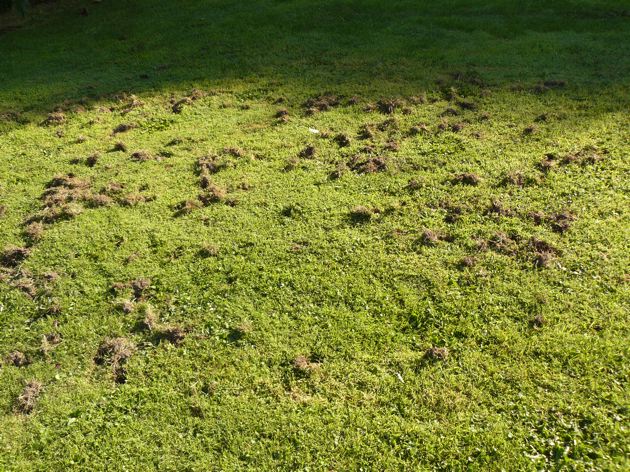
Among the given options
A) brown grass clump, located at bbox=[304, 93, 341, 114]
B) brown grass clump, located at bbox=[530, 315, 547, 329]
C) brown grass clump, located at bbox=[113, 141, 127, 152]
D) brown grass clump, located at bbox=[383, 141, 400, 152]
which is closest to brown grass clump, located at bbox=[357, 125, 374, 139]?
brown grass clump, located at bbox=[383, 141, 400, 152]

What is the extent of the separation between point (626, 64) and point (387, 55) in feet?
15.2

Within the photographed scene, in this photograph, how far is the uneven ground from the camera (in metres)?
4.25

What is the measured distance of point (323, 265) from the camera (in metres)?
5.74

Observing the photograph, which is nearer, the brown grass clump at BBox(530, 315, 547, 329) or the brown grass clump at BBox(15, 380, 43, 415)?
the brown grass clump at BBox(15, 380, 43, 415)

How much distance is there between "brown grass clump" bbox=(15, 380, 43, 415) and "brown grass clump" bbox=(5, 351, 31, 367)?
0.30m

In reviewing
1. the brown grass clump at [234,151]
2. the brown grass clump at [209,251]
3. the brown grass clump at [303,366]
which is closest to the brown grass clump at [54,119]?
the brown grass clump at [234,151]

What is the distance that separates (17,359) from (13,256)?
5.59 feet

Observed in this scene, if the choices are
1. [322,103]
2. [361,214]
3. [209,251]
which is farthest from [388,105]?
[209,251]

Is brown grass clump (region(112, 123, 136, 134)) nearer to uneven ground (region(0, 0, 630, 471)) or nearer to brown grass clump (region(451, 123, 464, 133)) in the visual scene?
uneven ground (region(0, 0, 630, 471))

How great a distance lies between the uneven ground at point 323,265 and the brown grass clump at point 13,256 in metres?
0.03

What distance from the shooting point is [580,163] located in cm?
702

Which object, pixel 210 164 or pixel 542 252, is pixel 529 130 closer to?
pixel 542 252

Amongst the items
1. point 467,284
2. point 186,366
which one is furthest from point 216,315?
point 467,284

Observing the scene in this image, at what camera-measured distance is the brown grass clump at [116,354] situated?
4816 mm
